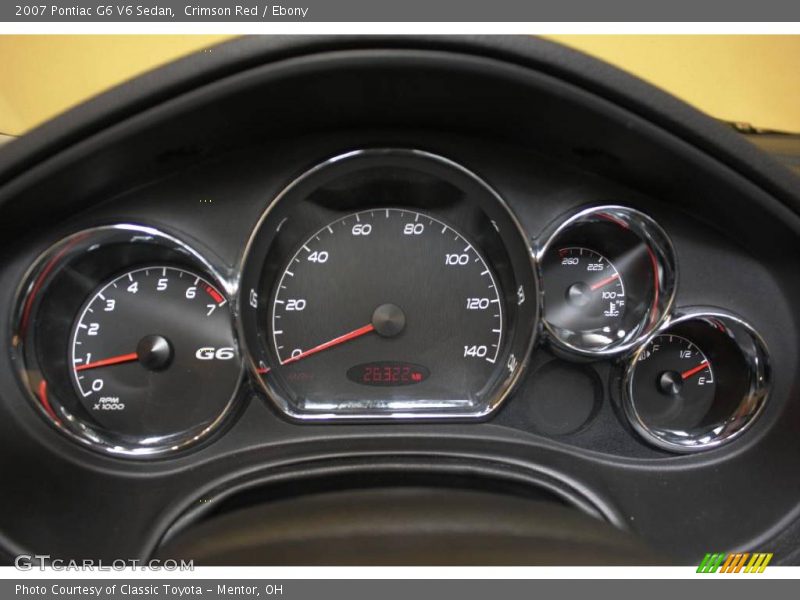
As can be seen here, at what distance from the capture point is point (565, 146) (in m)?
1.41

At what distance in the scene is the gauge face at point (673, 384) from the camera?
1594 mm

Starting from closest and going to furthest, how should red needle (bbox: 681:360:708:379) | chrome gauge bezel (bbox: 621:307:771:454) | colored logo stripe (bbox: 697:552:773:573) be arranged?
colored logo stripe (bbox: 697:552:773:573)
chrome gauge bezel (bbox: 621:307:771:454)
red needle (bbox: 681:360:708:379)

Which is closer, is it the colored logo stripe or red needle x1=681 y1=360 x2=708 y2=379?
the colored logo stripe

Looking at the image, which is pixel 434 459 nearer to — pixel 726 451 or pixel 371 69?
pixel 726 451

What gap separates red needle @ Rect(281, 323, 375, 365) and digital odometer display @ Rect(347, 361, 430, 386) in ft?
0.25

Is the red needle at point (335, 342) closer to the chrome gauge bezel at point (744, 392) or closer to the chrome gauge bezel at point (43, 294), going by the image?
the chrome gauge bezel at point (43, 294)

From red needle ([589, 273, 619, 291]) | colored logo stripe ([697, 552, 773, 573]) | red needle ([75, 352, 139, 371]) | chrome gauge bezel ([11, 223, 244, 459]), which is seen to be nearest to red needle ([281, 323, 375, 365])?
chrome gauge bezel ([11, 223, 244, 459])

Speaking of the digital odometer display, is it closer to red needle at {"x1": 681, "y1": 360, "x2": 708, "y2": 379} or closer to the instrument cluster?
the instrument cluster

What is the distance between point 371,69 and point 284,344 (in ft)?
2.32

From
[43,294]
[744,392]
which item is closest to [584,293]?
[744,392]

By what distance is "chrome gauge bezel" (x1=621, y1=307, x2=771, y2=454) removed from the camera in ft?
4.97

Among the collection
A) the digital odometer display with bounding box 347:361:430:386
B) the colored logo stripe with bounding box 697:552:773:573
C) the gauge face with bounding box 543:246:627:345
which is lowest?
the colored logo stripe with bounding box 697:552:773:573

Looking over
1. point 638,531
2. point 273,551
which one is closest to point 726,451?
point 638,531

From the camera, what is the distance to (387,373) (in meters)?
1.59
